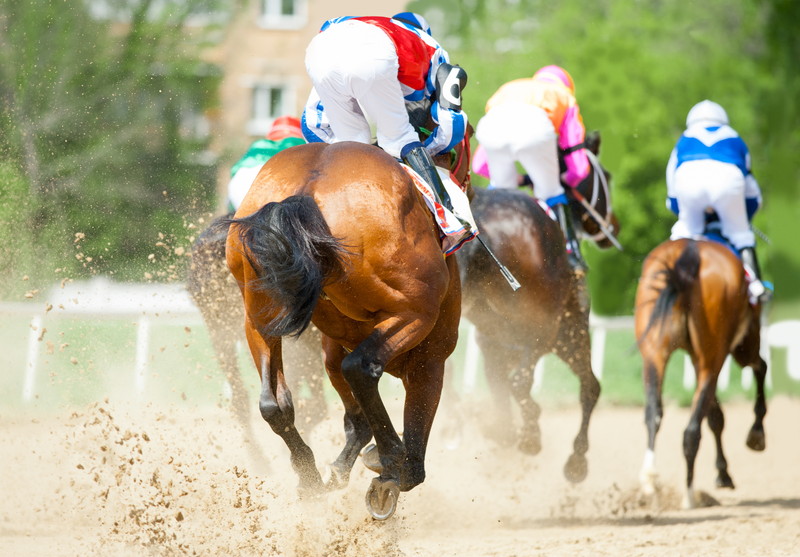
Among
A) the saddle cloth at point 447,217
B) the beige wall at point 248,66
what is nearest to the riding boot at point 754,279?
the saddle cloth at point 447,217

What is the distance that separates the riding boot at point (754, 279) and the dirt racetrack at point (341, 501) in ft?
4.61

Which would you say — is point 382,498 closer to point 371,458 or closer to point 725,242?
point 371,458

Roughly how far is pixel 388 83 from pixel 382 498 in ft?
5.14

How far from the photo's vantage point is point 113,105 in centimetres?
1541

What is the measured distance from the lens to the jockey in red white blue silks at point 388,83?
4.02 m

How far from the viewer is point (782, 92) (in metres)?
11.8

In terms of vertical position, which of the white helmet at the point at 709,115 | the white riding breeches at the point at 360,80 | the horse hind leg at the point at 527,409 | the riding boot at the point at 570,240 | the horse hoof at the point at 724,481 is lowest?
the horse hoof at the point at 724,481

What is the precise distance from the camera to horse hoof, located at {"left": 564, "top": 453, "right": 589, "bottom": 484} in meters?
6.77

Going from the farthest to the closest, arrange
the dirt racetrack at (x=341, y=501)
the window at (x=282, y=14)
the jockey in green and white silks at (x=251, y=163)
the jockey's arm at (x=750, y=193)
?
the window at (x=282, y=14) < the jockey's arm at (x=750, y=193) < the jockey in green and white silks at (x=251, y=163) < the dirt racetrack at (x=341, y=501)

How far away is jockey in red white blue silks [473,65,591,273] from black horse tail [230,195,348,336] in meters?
3.46

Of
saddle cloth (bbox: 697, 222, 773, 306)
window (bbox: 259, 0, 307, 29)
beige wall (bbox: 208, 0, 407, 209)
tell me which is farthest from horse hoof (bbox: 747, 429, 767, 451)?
window (bbox: 259, 0, 307, 29)

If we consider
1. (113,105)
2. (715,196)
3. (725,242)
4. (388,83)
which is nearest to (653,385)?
(725,242)

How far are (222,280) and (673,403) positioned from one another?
22.7 ft

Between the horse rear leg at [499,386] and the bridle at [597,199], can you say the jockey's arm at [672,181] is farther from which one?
the horse rear leg at [499,386]
